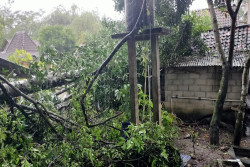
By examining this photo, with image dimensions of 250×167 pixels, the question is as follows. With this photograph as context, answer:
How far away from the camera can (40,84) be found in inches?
74.5

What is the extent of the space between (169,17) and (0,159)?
6080 mm

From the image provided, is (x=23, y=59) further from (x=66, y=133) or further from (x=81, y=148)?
(x=81, y=148)

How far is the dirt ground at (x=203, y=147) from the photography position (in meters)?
3.82

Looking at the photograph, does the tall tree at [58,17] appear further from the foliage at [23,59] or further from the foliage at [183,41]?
the foliage at [23,59]

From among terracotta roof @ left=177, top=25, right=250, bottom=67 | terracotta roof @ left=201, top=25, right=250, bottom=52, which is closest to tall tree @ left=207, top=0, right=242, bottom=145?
terracotta roof @ left=177, top=25, right=250, bottom=67

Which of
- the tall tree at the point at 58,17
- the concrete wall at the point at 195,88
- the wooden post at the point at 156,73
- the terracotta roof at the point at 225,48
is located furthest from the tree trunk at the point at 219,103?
the tall tree at the point at 58,17

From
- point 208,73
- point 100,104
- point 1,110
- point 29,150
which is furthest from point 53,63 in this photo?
point 208,73

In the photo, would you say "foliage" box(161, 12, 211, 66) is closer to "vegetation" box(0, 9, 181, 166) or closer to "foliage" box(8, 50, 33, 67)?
"foliage" box(8, 50, 33, 67)

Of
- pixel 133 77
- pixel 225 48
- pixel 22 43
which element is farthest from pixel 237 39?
pixel 22 43

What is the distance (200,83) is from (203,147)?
2.34 metres

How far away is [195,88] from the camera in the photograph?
6.36 meters

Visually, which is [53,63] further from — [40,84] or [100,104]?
[100,104]

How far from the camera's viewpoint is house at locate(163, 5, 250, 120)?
586cm

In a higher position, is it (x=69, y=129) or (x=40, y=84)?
(x=40, y=84)
